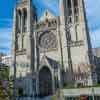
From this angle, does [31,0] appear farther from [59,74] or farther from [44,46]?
[59,74]

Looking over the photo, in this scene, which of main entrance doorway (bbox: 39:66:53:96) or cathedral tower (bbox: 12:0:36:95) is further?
cathedral tower (bbox: 12:0:36:95)

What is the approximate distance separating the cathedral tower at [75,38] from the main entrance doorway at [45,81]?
573 cm

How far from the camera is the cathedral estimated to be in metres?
44.6

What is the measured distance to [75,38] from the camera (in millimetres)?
46812

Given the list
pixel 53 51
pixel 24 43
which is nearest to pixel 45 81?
pixel 53 51

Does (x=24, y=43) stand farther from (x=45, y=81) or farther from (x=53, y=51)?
(x=45, y=81)

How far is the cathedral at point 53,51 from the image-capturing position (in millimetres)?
44594

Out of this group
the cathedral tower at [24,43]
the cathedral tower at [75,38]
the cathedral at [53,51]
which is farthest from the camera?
the cathedral tower at [24,43]

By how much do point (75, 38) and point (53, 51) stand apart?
607cm

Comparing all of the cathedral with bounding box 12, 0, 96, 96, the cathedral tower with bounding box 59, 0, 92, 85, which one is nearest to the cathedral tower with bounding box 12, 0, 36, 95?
the cathedral with bounding box 12, 0, 96, 96

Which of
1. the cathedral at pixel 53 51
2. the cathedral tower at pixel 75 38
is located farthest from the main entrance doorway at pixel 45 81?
the cathedral tower at pixel 75 38

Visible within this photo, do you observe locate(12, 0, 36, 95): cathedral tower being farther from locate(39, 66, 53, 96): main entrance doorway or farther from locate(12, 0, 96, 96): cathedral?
locate(39, 66, 53, 96): main entrance doorway

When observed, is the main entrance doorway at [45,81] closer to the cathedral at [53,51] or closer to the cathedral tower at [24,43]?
the cathedral at [53,51]

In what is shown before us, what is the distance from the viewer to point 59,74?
4438 cm
